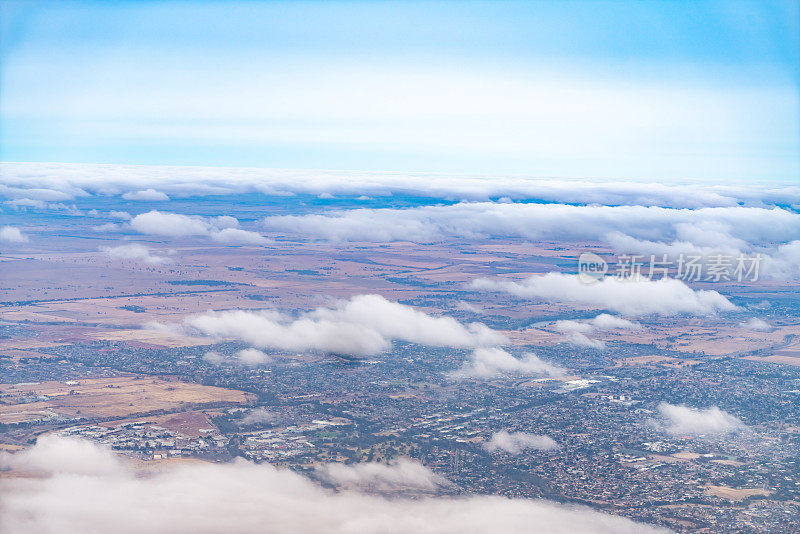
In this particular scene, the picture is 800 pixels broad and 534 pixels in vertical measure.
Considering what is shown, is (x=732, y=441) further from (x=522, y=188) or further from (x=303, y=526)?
(x=522, y=188)

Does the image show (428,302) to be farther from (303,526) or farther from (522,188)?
(522,188)

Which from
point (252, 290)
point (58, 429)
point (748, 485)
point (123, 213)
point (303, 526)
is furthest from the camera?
point (123, 213)

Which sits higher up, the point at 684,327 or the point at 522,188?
the point at 522,188

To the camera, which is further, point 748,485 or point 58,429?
point 58,429

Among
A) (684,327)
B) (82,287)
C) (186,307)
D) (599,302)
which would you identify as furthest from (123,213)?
(684,327)

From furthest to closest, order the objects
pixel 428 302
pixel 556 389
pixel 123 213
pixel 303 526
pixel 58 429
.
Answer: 1. pixel 123 213
2. pixel 428 302
3. pixel 556 389
4. pixel 58 429
5. pixel 303 526

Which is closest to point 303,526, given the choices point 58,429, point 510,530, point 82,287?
point 510,530
